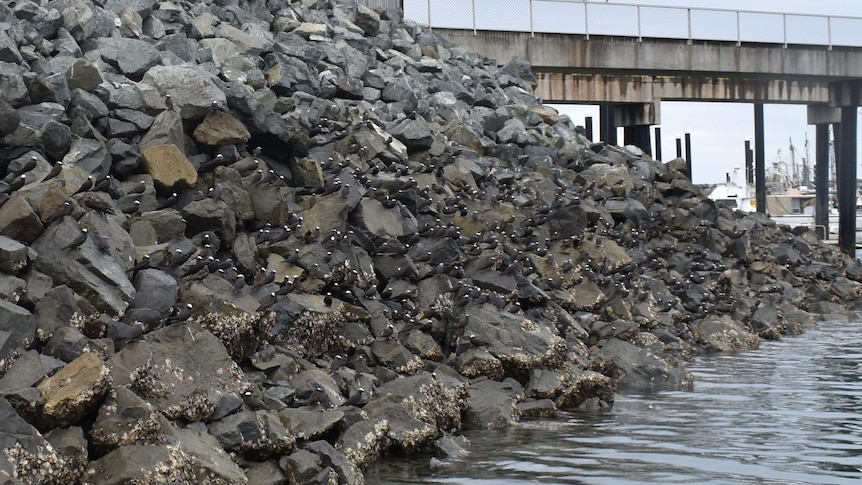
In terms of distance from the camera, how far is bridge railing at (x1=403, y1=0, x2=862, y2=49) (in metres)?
35.9

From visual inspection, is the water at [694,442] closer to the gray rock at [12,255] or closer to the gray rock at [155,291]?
the gray rock at [155,291]

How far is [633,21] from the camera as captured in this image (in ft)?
121

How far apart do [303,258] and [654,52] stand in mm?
23371

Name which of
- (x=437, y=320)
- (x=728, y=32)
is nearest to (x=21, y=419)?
(x=437, y=320)

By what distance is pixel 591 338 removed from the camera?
65.5ft

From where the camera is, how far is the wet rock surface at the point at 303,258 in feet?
38.7

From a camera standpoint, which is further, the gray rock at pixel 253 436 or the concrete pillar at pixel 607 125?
the concrete pillar at pixel 607 125

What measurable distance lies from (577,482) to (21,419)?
6.23 m

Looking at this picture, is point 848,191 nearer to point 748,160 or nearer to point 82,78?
point 82,78

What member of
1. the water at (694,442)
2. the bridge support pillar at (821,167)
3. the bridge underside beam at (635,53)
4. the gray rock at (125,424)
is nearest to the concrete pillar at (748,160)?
the bridge support pillar at (821,167)

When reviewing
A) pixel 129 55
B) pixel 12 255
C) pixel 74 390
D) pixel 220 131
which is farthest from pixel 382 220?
pixel 74 390

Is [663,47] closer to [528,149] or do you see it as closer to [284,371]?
[528,149]

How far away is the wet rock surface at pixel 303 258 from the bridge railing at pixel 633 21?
4232 mm

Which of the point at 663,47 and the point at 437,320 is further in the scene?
the point at 663,47
